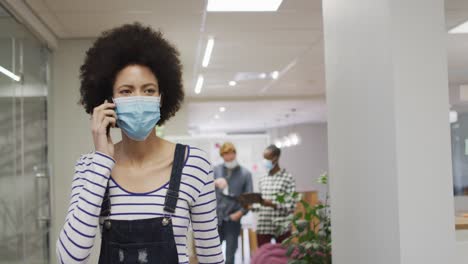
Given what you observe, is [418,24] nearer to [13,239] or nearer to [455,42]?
[13,239]

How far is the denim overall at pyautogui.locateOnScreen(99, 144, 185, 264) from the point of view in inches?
54.6

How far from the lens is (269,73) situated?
7453 millimetres

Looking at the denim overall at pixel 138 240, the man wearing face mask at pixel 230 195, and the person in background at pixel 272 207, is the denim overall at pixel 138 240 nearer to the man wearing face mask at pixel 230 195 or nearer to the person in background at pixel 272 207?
the person in background at pixel 272 207

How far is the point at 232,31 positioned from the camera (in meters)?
4.95

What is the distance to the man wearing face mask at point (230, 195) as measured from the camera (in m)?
5.76

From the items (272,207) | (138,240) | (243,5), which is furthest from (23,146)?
(138,240)

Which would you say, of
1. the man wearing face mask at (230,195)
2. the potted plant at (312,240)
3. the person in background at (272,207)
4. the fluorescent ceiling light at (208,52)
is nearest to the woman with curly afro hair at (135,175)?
the potted plant at (312,240)

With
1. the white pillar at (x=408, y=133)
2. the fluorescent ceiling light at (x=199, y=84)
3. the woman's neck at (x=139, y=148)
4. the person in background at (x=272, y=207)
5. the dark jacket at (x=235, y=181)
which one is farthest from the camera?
the fluorescent ceiling light at (x=199, y=84)

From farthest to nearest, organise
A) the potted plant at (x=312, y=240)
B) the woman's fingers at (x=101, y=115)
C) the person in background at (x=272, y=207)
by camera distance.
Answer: the person in background at (x=272, y=207)
the potted plant at (x=312, y=240)
the woman's fingers at (x=101, y=115)

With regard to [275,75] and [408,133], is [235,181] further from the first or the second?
[408,133]

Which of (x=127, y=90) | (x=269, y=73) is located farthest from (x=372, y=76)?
(x=269, y=73)

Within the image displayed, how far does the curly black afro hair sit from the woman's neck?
0.15m

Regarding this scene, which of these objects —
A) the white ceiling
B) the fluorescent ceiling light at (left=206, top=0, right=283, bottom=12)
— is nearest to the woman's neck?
the white ceiling

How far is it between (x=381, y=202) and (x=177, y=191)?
2.98 ft
